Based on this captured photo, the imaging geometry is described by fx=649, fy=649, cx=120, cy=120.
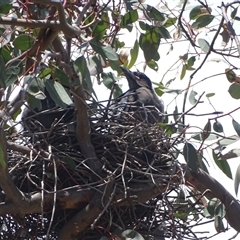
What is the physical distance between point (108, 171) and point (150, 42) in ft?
2.21

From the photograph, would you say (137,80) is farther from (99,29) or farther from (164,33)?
(99,29)

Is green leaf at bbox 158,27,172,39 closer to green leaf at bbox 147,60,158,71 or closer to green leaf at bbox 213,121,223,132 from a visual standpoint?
green leaf at bbox 213,121,223,132

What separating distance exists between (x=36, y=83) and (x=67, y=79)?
157 mm

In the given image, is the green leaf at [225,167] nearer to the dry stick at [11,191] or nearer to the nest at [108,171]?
the nest at [108,171]

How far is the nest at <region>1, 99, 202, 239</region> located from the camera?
324cm

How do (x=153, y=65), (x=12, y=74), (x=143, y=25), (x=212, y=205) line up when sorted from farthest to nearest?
(x=153, y=65) → (x=212, y=205) → (x=143, y=25) → (x=12, y=74)

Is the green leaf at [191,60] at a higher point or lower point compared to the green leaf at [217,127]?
higher

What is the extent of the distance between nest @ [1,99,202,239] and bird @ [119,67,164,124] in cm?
26

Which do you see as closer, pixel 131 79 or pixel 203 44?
pixel 203 44

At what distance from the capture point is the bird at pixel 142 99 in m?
3.91

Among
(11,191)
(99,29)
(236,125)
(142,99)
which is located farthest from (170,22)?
(142,99)

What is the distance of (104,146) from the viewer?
11.4 ft

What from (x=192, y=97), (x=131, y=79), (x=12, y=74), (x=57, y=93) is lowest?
(x=192, y=97)

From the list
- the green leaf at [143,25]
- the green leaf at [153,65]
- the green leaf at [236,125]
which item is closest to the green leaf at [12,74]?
the green leaf at [143,25]
